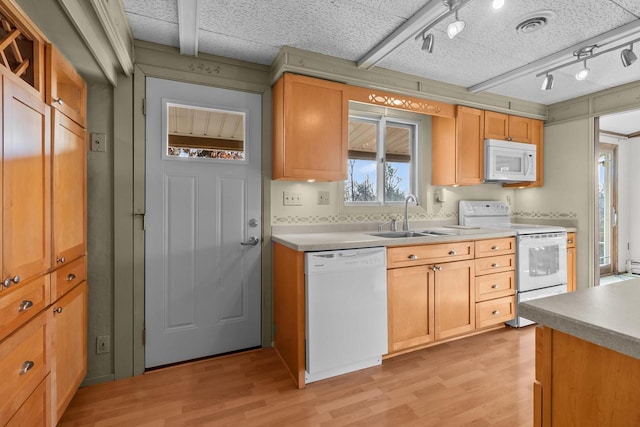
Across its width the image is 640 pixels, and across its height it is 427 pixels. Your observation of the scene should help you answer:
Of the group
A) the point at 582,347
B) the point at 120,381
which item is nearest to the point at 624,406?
the point at 582,347

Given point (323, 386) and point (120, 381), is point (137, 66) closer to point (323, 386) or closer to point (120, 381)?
point (120, 381)

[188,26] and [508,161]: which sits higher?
[188,26]

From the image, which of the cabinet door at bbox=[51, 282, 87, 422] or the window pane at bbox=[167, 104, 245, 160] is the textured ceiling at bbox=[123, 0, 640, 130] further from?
the cabinet door at bbox=[51, 282, 87, 422]

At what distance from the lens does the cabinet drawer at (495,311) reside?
2684mm

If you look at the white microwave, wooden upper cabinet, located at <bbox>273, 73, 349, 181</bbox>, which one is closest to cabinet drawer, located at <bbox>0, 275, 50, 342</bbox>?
wooden upper cabinet, located at <bbox>273, 73, 349, 181</bbox>

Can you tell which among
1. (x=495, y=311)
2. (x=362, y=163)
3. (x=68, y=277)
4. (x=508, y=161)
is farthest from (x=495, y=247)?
(x=68, y=277)

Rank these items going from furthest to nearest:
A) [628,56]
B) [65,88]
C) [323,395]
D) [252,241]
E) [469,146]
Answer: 1. [469,146]
2. [252,241]
3. [628,56]
4. [323,395]
5. [65,88]

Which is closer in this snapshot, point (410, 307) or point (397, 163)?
point (410, 307)

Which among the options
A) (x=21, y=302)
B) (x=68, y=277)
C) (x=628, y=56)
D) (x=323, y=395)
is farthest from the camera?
(x=628, y=56)

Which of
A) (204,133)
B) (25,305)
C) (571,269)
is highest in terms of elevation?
(204,133)

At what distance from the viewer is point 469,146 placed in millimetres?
3104

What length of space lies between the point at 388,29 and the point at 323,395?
7.76ft

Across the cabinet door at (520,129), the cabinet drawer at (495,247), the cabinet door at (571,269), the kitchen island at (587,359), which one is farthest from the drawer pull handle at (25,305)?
the cabinet door at (571,269)

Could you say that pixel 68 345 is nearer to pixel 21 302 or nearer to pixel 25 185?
pixel 21 302
